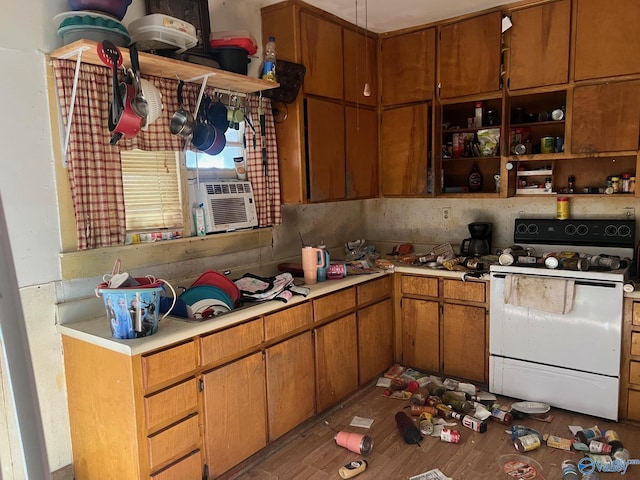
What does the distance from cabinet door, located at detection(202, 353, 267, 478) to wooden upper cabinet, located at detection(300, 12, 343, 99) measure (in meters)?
1.91

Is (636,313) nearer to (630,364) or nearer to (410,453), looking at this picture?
(630,364)

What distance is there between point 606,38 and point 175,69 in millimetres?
2653

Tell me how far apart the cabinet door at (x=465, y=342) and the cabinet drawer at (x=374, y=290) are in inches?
18.1

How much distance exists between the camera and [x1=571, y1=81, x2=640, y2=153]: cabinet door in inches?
119

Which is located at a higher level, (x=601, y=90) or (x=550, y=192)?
(x=601, y=90)

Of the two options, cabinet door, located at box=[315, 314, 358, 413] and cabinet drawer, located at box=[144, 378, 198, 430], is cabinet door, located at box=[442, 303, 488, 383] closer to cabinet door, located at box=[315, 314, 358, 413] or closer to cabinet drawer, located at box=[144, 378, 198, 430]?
cabinet door, located at box=[315, 314, 358, 413]

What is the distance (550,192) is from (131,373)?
9.89ft

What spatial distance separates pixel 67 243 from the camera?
7.75ft

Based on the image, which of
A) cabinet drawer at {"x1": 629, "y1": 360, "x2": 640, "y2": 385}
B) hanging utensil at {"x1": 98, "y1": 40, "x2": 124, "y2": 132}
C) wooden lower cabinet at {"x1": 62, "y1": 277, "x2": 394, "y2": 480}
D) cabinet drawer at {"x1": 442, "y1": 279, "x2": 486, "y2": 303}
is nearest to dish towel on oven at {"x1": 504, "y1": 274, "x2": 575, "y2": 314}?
cabinet drawer at {"x1": 442, "y1": 279, "x2": 486, "y2": 303}

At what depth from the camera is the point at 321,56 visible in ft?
11.2

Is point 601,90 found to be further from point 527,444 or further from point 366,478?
point 366,478

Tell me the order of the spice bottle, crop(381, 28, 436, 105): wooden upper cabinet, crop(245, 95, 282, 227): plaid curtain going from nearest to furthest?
1. crop(245, 95, 282, 227): plaid curtain
2. crop(381, 28, 436, 105): wooden upper cabinet
3. the spice bottle

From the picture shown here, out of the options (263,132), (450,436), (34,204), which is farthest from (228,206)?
(450,436)

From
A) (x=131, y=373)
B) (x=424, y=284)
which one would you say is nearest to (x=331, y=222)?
(x=424, y=284)
